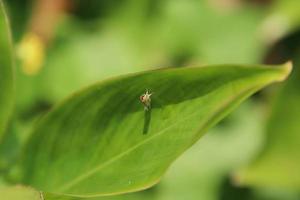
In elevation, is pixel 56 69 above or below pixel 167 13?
below

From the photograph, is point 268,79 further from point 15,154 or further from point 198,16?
point 198,16

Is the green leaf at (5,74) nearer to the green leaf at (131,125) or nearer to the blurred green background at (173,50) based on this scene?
the green leaf at (131,125)

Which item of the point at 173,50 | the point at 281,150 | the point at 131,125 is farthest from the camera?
the point at 173,50

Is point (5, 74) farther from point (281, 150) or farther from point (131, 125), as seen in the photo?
point (281, 150)

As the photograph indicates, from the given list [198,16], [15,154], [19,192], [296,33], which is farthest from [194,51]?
[19,192]

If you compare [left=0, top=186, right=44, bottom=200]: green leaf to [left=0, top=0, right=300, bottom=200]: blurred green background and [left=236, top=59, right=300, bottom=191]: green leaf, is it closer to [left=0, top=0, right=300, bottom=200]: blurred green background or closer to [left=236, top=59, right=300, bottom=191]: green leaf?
[left=236, top=59, right=300, bottom=191]: green leaf

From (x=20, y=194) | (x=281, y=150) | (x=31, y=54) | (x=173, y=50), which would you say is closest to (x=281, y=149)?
(x=281, y=150)

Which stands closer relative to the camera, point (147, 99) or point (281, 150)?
point (147, 99)

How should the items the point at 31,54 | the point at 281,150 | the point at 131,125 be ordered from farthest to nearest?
the point at 31,54 < the point at 281,150 < the point at 131,125
